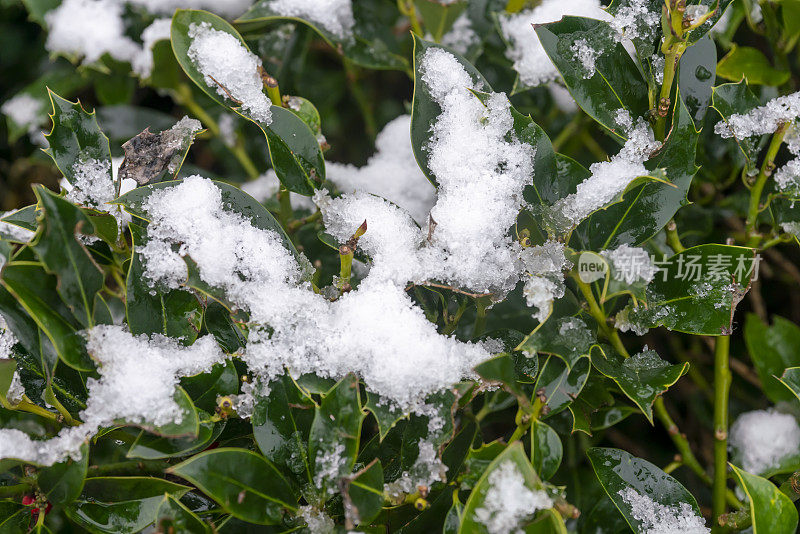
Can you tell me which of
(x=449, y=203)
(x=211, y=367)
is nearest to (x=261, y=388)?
(x=211, y=367)

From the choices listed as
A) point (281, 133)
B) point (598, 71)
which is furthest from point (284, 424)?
point (598, 71)

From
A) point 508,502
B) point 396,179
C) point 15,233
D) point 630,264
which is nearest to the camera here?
point 508,502

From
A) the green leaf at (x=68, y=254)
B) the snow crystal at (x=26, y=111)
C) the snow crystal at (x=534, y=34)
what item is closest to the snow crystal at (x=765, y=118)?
the snow crystal at (x=534, y=34)

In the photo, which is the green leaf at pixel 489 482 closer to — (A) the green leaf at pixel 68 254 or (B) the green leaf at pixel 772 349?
(A) the green leaf at pixel 68 254

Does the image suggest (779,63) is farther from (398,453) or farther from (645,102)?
(398,453)

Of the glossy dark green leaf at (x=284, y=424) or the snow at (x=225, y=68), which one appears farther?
the snow at (x=225, y=68)

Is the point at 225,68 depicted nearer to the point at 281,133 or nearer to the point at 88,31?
the point at 281,133

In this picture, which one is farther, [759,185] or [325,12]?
[325,12]
